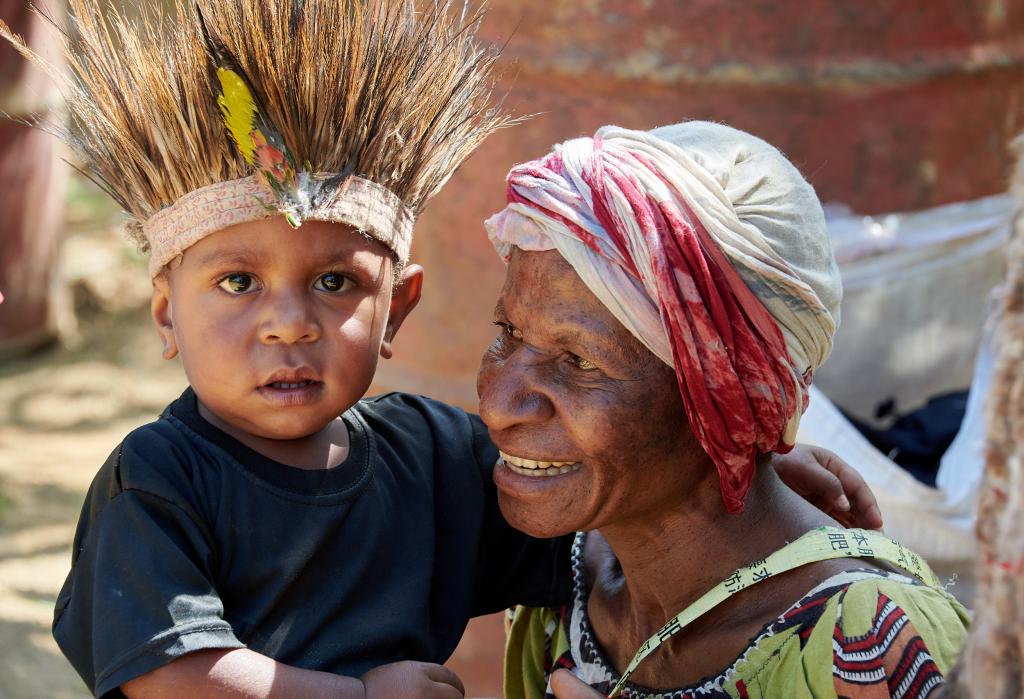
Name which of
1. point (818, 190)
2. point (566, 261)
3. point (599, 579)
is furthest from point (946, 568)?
point (566, 261)

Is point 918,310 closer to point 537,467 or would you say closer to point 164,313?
point 537,467

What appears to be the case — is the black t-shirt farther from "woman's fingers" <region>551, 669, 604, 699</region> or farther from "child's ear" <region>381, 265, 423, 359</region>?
"woman's fingers" <region>551, 669, 604, 699</region>

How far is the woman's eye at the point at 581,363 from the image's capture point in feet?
7.16

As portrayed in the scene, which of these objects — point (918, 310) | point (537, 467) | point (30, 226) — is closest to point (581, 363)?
point (537, 467)

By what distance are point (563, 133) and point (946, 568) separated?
6.00 feet

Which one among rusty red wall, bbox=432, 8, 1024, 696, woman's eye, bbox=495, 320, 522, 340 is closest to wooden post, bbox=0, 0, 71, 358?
rusty red wall, bbox=432, 8, 1024, 696

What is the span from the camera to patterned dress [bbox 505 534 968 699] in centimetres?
193

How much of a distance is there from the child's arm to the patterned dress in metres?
0.43

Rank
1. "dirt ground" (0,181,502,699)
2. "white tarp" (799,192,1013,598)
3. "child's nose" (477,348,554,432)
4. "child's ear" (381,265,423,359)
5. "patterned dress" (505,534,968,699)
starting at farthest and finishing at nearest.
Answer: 1. "dirt ground" (0,181,502,699)
2. "white tarp" (799,192,1013,598)
3. "child's ear" (381,265,423,359)
4. "child's nose" (477,348,554,432)
5. "patterned dress" (505,534,968,699)

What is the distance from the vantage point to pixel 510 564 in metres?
2.57

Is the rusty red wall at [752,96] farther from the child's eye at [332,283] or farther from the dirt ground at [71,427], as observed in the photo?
the child's eye at [332,283]

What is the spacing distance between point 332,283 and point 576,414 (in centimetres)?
52

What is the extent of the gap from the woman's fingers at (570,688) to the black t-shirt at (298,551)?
0.32 meters

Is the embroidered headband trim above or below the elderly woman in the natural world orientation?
above
